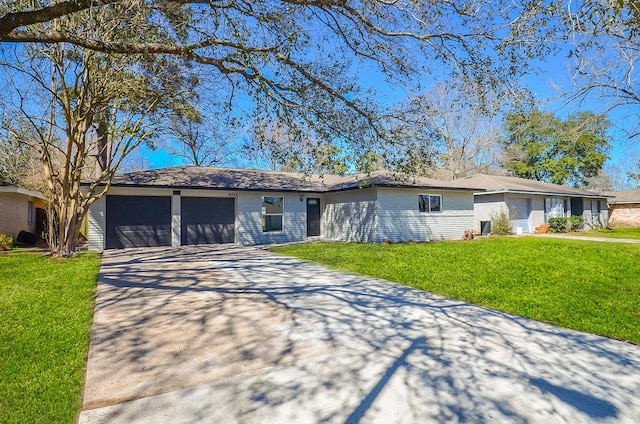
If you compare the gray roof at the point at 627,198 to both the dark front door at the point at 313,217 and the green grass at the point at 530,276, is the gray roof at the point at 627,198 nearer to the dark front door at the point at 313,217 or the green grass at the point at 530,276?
the green grass at the point at 530,276

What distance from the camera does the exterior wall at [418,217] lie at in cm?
1509

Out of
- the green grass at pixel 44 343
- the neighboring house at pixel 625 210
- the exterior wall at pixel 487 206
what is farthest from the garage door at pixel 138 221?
the neighboring house at pixel 625 210

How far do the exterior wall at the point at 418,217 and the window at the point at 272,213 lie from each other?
4.39 meters

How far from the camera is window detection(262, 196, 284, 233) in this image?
15.7m

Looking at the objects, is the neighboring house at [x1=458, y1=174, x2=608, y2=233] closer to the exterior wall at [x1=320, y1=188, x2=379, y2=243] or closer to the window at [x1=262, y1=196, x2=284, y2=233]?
the exterior wall at [x1=320, y1=188, x2=379, y2=243]

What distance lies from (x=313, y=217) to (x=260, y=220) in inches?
130

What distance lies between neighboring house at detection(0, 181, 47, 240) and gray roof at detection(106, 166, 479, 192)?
4.98 m

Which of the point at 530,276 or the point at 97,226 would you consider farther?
the point at 97,226

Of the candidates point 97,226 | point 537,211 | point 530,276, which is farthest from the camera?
point 537,211

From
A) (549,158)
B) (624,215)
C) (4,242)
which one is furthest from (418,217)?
(549,158)

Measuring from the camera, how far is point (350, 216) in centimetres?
1642

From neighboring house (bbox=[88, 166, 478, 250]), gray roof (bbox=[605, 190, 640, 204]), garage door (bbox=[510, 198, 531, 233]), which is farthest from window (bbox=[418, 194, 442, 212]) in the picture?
gray roof (bbox=[605, 190, 640, 204])

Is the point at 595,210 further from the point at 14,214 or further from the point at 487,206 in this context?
the point at 14,214

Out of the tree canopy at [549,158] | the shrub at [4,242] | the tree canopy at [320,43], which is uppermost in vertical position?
the tree canopy at [549,158]
